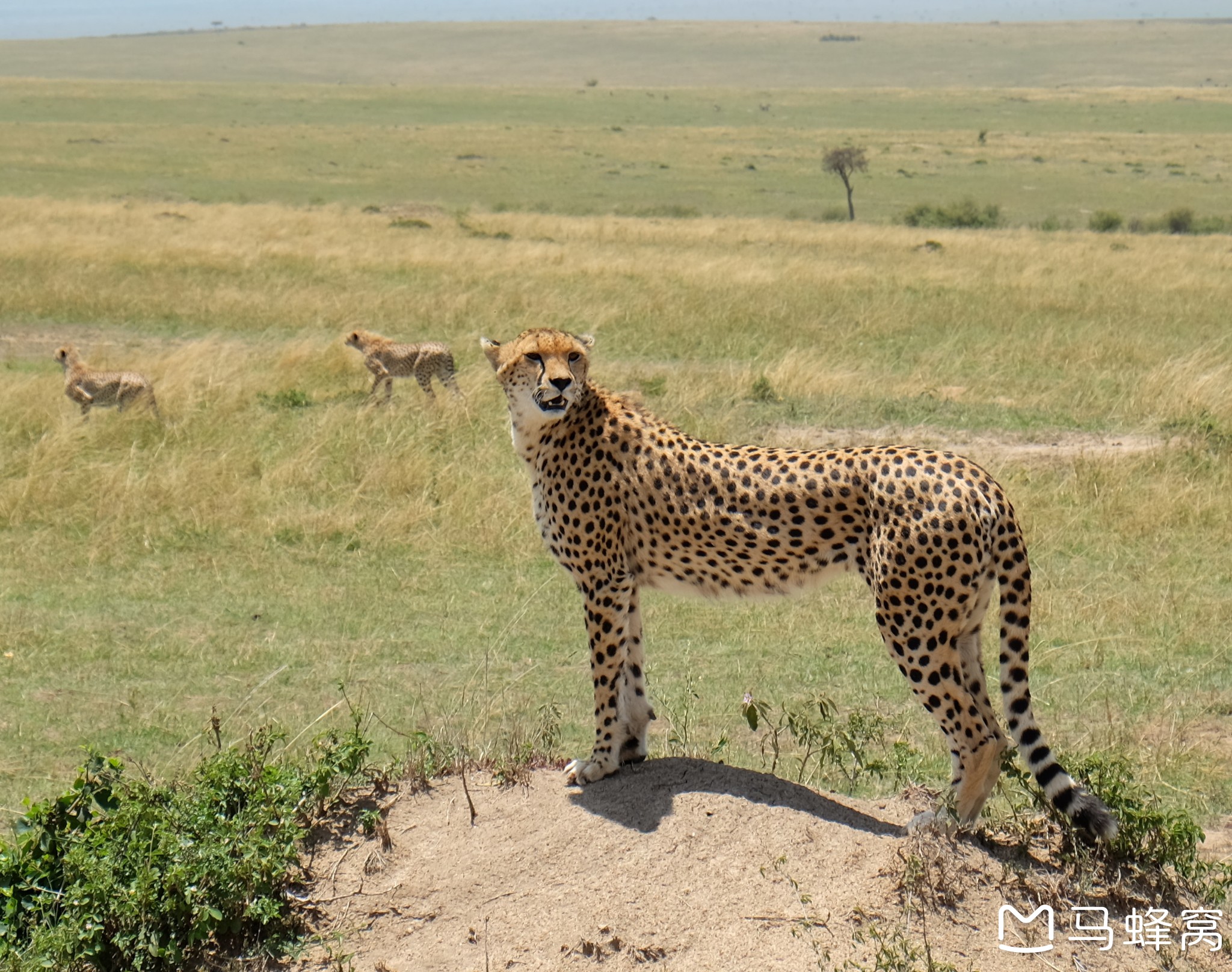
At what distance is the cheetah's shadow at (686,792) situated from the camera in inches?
170

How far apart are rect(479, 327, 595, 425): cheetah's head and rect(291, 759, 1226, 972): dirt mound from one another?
1.22 metres

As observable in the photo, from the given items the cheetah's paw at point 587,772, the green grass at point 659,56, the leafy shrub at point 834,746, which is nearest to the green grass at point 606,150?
the green grass at point 659,56

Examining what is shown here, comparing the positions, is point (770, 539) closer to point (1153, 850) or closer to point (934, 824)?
Answer: point (934, 824)

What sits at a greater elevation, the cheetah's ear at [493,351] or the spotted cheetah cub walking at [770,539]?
the cheetah's ear at [493,351]

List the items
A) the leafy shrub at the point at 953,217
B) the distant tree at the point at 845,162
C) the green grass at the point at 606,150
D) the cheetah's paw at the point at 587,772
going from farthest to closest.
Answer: the green grass at the point at 606,150 → the distant tree at the point at 845,162 → the leafy shrub at the point at 953,217 → the cheetah's paw at the point at 587,772

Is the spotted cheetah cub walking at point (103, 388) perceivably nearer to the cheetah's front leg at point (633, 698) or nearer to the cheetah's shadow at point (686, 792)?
the cheetah's front leg at point (633, 698)

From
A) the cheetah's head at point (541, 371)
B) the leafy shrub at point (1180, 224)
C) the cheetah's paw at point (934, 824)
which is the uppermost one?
the cheetah's head at point (541, 371)

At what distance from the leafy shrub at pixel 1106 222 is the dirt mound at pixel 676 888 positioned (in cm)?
2924

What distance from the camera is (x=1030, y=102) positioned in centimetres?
8269

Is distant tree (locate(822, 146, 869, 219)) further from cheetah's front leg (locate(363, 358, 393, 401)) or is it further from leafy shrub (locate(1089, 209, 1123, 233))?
cheetah's front leg (locate(363, 358, 393, 401))

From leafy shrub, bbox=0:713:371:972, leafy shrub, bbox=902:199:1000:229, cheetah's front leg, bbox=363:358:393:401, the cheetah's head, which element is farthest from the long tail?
leafy shrub, bbox=902:199:1000:229

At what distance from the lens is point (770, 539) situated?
4355mm

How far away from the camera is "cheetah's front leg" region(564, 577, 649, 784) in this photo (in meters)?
4.57

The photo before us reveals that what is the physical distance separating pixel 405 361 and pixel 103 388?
7.70 feet
